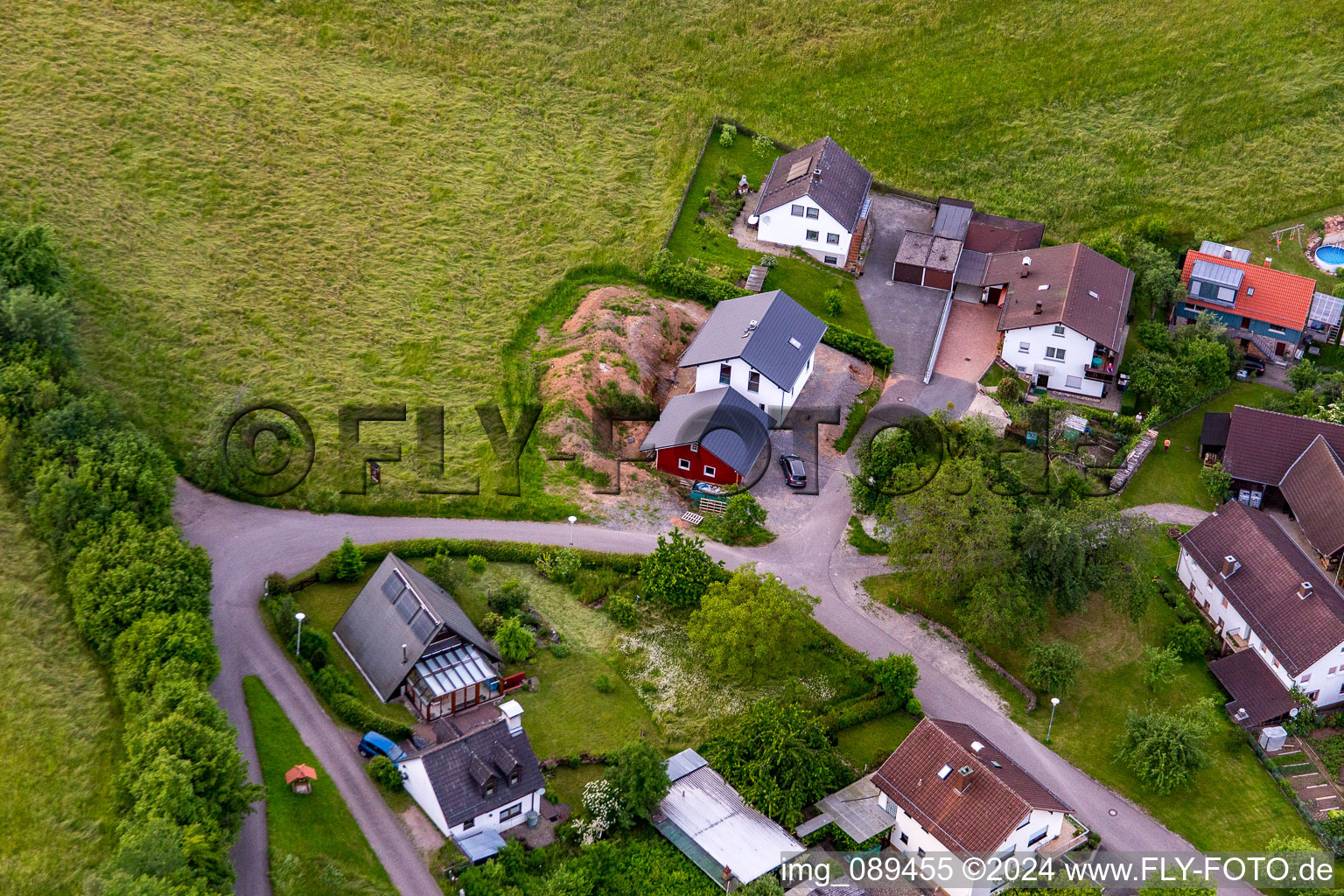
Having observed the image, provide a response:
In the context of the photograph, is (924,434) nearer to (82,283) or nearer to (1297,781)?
(1297,781)

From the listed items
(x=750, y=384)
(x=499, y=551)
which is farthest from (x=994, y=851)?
(x=750, y=384)

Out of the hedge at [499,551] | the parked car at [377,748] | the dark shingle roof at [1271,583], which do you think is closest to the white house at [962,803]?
the dark shingle roof at [1271,583]

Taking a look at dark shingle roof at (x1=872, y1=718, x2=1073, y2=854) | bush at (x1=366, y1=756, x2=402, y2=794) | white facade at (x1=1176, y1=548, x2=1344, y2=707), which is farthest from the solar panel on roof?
bush at (x1=366, y1=756, x2=402, y2=794)

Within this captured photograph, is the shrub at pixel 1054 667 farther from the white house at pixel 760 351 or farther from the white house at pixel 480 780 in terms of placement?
the white house at pixel 480 780

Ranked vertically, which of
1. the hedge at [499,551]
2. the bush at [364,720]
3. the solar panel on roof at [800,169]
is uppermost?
the solar panel on roof at [800,169]

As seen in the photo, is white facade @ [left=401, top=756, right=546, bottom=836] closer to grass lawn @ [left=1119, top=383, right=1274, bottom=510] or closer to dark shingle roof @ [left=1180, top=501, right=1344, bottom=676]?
dark shingle roof @ [left=1180, top=501, right=1344, bottom=676]

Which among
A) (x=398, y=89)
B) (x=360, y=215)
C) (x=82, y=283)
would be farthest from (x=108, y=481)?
(x=398, y=89)
